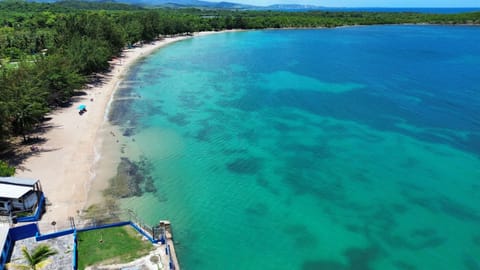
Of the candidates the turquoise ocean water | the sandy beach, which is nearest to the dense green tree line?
the sandy beach

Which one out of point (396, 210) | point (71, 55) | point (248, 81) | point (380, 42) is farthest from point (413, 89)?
point (380, 42)

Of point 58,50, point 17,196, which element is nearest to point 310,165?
point 17,196

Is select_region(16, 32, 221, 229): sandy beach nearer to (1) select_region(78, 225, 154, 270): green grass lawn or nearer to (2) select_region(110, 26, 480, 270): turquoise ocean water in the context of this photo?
(1) select_region(78, 225, 154, 270): green grass lawn

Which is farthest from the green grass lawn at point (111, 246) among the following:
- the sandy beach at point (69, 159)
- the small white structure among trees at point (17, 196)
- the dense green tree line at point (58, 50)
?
the dense green tree line at point (58, 50)

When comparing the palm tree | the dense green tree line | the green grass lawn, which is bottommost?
the green grass lawn

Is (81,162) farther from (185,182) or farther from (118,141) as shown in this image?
(185,182)

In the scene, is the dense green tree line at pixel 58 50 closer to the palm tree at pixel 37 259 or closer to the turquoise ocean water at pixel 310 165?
the turquoise ocean water at pixel 310 165

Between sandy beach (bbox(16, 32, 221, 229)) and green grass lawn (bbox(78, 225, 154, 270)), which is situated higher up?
sandy beach (bbox(16, 32, 221, 229))
